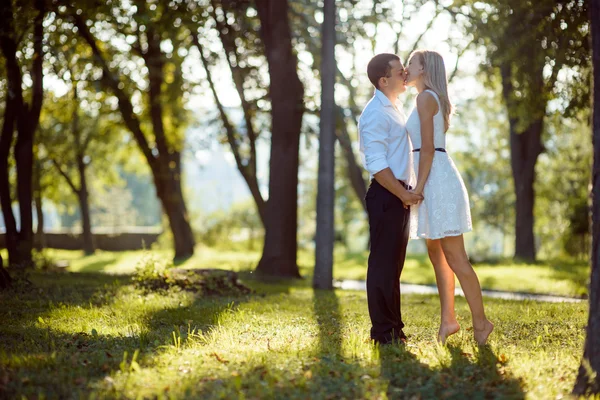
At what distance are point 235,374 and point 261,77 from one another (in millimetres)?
15056

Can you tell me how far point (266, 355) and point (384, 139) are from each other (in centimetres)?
176

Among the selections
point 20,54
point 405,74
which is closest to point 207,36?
point 20,54

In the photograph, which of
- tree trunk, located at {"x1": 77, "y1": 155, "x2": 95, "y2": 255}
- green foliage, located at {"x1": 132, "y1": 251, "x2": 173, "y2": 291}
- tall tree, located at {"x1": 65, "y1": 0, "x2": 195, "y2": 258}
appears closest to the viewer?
green foliage, located at {"x1": 132, "y1": 251, "x2": 173, "y2": 291}

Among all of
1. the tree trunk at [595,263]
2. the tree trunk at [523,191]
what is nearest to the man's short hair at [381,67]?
the tree trunk at [595,263]

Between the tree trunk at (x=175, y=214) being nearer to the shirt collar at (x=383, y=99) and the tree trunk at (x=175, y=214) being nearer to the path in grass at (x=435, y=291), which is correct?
the path in grass at (x=435, y=291)

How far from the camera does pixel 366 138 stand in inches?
210

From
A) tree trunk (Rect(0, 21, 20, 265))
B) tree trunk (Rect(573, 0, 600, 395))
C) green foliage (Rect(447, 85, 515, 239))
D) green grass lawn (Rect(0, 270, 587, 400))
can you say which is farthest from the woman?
green foliage (Rect(447, 85, 515, 239))

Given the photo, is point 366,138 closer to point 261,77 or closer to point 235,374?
point 235,374

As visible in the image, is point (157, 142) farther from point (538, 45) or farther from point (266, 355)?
point (266, 355)

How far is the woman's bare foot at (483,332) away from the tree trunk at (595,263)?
4.23 ft

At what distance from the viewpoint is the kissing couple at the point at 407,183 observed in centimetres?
530

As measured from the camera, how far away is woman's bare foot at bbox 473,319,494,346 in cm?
543

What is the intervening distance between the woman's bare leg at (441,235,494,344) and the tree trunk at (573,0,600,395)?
4.27 feet

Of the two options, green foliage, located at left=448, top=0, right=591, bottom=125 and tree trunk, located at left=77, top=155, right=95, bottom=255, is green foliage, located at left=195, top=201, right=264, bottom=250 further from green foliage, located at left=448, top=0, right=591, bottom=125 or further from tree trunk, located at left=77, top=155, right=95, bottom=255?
green foliage, located at left=448, top=0, right=591, bottom=125
